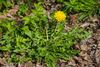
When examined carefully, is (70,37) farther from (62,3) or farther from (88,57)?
(62,3)

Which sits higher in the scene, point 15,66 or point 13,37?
point 13,37

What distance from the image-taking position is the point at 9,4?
201 inches

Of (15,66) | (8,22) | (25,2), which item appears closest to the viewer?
(15,66)

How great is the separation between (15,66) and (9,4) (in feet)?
3.79

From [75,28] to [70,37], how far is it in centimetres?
19

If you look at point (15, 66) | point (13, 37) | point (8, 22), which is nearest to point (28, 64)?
point (15, 66)

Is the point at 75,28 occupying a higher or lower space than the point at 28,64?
higher

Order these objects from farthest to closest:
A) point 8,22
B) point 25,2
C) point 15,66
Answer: point 25,2
point 8,22
point 15,66

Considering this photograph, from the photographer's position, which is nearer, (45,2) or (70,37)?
(70,37)

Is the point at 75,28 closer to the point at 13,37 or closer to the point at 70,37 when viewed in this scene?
the point at 70,37

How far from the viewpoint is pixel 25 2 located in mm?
5250

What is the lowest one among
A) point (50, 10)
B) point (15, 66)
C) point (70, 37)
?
point (15, 66)

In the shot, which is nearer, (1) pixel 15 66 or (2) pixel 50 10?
(1) pixel 15 66

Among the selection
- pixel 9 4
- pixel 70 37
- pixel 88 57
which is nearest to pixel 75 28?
pixel 70 37
